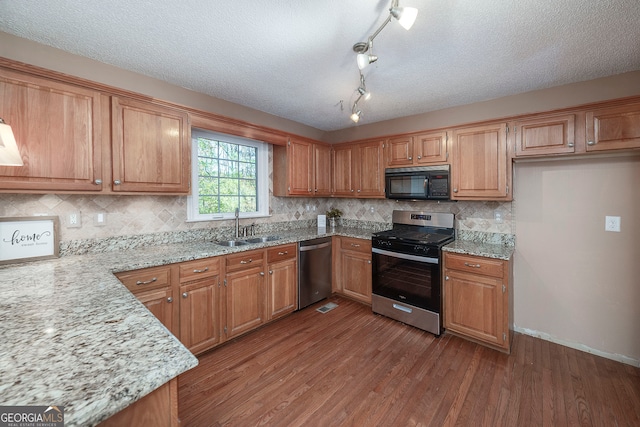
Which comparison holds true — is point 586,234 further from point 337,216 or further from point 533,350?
point 337,216

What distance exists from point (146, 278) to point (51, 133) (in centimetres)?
120

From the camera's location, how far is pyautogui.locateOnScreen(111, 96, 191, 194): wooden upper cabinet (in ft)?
7.16

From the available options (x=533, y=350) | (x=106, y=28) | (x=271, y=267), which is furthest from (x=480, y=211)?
(x=106, y=28)

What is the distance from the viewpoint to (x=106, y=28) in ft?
5.66

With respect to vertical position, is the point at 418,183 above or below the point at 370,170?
below

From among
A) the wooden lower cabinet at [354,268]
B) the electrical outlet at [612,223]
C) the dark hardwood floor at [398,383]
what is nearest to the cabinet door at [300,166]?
the wooden lower cabinet at [354,268]

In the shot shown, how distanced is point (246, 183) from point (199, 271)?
1535 millimetres

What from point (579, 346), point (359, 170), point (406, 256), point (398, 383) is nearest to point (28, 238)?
point (398, 383)

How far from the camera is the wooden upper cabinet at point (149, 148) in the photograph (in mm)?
2182

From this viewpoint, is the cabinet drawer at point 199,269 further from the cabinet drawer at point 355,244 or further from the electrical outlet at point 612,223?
the electrical outlet at point 612,223

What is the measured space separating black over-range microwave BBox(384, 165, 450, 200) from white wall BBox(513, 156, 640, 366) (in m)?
0.74

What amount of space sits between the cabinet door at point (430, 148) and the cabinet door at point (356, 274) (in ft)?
4.43

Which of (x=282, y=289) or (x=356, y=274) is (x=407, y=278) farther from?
(x=282, y=289)

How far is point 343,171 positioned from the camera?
4082 millimetres
